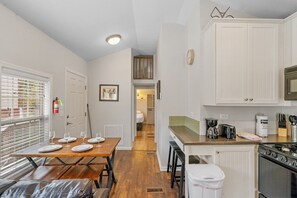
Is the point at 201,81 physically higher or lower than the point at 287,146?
higher

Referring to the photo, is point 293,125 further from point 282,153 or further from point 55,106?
point 55,106

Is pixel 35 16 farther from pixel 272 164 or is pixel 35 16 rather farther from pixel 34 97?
pixel 272 164

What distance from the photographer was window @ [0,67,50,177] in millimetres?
2337

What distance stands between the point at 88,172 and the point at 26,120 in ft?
4.23

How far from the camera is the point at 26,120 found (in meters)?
2.77

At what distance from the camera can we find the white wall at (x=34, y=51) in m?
2.30

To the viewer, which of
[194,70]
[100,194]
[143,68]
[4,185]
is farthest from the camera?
[143,68]

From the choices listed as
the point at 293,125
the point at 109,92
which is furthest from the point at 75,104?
the point at 293,125

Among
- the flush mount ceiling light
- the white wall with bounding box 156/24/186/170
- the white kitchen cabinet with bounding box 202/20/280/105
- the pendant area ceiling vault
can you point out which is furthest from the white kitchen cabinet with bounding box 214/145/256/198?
the flush mount ceiling light

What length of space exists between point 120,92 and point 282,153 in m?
4.09

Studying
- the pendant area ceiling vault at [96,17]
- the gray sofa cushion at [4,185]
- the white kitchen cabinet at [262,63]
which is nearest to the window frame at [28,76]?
the pendant area ceiling vault at [96,17]

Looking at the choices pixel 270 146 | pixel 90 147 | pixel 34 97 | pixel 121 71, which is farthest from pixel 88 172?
pixel 121 71

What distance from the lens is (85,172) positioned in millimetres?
2379

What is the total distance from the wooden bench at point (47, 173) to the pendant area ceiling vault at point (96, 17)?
2078mm
